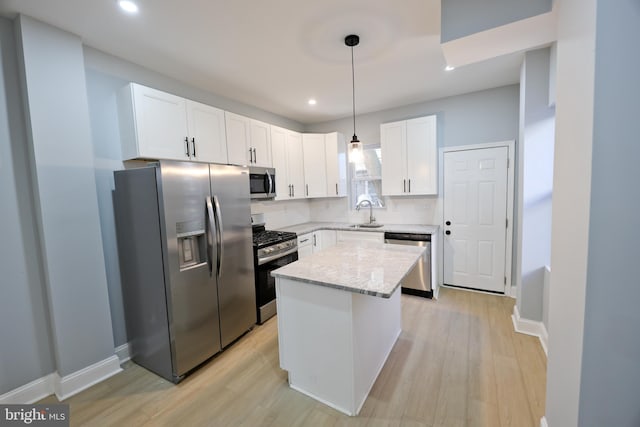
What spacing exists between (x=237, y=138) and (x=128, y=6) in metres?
1.51

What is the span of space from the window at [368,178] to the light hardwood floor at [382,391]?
2.35 metres

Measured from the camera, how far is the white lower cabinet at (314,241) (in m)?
3.73

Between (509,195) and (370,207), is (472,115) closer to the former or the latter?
(509,195)

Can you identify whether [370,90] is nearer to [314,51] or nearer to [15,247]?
[314,51]

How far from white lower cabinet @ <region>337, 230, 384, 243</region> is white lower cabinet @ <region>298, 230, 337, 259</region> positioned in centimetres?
14

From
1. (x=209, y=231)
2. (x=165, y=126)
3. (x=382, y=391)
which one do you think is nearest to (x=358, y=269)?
(x=382, y=391)

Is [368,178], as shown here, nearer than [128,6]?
No

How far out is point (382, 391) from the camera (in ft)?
6.31

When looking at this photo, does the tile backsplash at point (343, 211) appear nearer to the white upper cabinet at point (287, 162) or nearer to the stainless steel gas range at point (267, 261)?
the white upper cabinet at point (287, 162)

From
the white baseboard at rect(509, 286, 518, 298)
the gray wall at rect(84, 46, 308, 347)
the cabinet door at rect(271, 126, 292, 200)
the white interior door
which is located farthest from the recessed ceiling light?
the white baseboard at rect(509, 286, 518, 298)

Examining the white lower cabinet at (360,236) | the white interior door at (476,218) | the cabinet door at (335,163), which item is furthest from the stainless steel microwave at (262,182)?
the white interior door at (476,218)

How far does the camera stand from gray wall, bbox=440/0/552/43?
1590mm

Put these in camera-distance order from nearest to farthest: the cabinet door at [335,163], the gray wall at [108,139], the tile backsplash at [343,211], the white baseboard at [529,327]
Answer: the gray wall at [108,139] < the white baseboard at [529,327] < the tile backsplash at [343,211] < the cabinet door at [335,163]

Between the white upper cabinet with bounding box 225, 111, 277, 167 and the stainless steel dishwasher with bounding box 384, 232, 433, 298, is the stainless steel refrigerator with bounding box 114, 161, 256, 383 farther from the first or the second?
the stainless steel dishwasher with bounding box 384, 232, 433, 298
